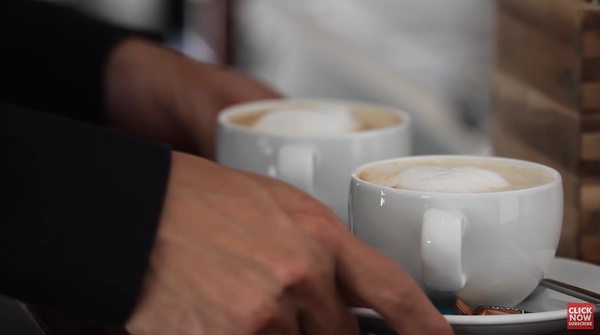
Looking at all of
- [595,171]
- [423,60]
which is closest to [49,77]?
[595,171]

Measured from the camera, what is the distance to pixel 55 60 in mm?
984

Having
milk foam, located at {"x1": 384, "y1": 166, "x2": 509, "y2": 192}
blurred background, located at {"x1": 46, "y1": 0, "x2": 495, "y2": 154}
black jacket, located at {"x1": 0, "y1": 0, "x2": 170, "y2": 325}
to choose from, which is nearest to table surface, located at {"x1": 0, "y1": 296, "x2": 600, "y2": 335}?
black jacket, located at {"x1": 0, "y1": 0, "x2": 170, "y2": 325}

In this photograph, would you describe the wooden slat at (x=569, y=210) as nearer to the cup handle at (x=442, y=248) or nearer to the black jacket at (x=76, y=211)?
the cup handle at (x=442, y=248)

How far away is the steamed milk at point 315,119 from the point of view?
25.6 inches

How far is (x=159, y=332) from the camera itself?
402 mm

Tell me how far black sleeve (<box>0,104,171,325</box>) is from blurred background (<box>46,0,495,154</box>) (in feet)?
2.33

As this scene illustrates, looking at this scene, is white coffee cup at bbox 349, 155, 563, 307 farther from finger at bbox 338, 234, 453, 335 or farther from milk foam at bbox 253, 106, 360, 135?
milk foam at bbox 253, 106, 360, 135

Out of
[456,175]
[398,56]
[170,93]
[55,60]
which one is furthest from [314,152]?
[398,56]

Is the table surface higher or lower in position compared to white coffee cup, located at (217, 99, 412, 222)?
lower

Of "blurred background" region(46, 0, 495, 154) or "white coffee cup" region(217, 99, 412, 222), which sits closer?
"white coffee cup" region(217, 99, 412, 222)

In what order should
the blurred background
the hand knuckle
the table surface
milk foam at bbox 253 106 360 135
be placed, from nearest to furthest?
the hand knuckle, the table surface, milk foam at bbox 253 106 360 135, the blurred background

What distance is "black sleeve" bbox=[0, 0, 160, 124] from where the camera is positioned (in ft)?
3.19

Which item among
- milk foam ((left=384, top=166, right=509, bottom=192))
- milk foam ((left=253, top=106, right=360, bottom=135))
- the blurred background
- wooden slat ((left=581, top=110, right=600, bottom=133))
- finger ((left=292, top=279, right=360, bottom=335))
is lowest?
the blurred background

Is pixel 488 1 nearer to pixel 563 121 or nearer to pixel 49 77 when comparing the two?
pixel 49 77
